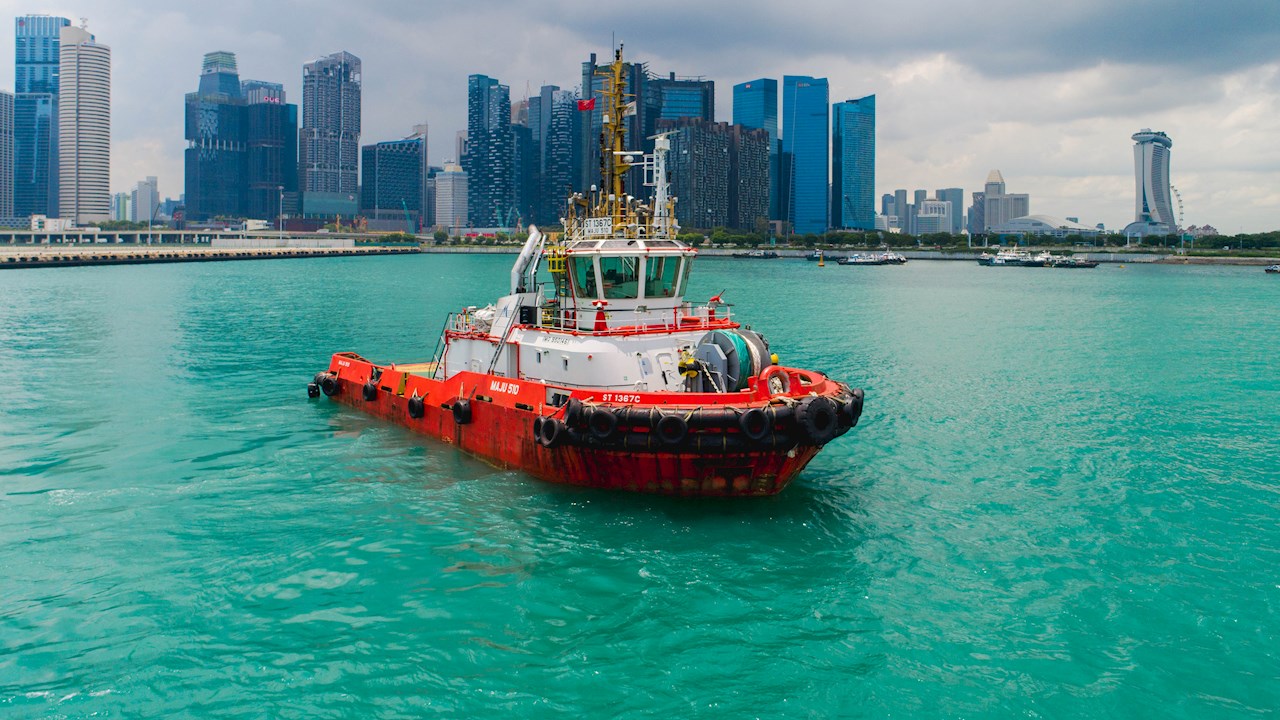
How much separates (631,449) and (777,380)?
122 inches

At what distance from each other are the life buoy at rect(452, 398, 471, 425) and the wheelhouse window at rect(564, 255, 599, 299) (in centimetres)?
341

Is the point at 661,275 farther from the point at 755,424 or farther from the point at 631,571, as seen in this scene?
the point at 631,571

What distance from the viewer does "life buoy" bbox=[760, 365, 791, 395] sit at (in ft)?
51.0

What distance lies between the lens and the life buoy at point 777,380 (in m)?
15.5

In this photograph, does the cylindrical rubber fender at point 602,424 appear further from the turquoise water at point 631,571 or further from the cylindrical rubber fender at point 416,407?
the cylindrical rubber fender at point 416,407

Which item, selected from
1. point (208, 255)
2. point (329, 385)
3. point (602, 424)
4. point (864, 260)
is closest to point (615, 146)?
point (602, 424)

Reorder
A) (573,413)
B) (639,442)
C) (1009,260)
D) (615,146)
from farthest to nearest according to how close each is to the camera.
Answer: (1009,260) < (615,146) < (573,413) < (639,442)

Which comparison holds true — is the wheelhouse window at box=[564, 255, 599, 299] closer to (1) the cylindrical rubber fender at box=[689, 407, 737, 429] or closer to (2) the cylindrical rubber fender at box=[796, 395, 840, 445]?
(1) the cylindrical rubber fender at box=[689, 407, 737, 429]

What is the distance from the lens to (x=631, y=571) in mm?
13156

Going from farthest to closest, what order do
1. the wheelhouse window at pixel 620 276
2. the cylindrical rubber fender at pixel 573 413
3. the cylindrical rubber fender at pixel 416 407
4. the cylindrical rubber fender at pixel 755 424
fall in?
1. the cylindrical rubber fender at pixel 416 407
2. the wheelhouse window at pixel 620 276
3. the cylindrical rubber fender at pixel 573 413
4. the cylindrical rubber fender at pixel 755 424

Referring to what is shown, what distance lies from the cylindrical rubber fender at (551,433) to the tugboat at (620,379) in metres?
0.03

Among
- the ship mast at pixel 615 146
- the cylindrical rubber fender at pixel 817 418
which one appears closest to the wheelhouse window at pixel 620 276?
the ship mast at pixel 615 146

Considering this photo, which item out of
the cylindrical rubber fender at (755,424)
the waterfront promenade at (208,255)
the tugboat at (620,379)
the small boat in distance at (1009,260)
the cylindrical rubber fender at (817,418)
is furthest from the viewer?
the small boat in distance at (1009,260)

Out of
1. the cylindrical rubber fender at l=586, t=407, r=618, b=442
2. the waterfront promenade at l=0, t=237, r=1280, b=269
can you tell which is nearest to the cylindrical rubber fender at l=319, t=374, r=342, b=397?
the cylindrical rubber fender at l=586, t=407, r=618, b=442
